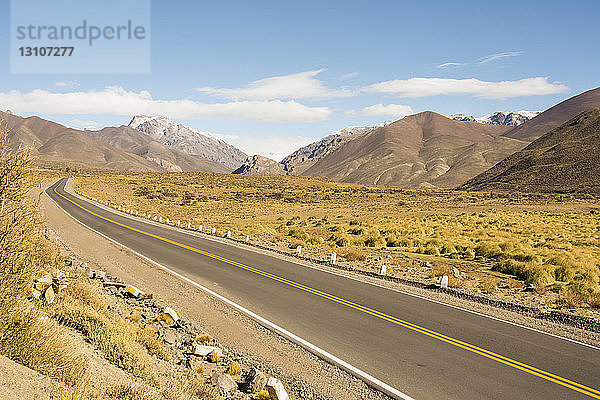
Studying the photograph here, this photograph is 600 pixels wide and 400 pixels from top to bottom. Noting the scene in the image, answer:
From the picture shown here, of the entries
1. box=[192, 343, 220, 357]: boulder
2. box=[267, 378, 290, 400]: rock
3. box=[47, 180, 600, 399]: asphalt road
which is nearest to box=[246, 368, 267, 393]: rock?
box=[267, 378, 290, 400]: rock

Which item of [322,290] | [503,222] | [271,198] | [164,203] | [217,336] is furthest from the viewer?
[271,198]

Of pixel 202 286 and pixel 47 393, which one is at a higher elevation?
pixel 47 393

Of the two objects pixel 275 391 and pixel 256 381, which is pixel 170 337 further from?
pixel 275 391

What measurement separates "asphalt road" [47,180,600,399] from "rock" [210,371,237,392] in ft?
8.42

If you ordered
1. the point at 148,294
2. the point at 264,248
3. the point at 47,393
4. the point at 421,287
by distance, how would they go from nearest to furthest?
1. the point at 47,393
2. the point at 148,294
3. the point at 421,287
4. the point at 264,248

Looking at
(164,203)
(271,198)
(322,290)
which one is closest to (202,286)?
(322,290)

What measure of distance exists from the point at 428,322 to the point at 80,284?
9.77 m

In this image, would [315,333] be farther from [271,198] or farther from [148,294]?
[271,198]

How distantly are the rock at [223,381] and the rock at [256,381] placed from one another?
0.91 ft

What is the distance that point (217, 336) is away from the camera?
10.1m

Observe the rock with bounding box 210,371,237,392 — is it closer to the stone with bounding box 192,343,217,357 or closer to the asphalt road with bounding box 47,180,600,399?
the stone with bounding box 192,343,217,357

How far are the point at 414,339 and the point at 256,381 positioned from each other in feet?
14.3

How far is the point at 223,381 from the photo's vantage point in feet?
24.3

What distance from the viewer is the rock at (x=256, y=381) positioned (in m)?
7.32
